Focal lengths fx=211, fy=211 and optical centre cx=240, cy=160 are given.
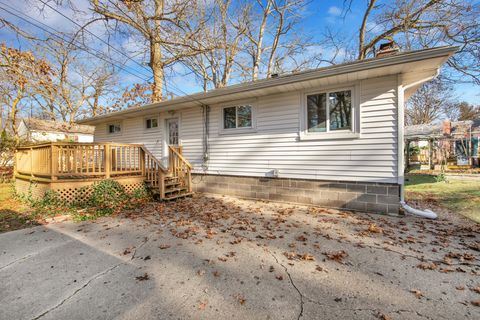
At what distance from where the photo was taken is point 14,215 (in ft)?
17.1

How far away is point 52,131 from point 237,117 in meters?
27.9

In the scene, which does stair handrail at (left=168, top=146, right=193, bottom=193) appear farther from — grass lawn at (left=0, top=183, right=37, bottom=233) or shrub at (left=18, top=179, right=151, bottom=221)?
→ grass lawn at (left=0, top=183, right=37, bottom=233)

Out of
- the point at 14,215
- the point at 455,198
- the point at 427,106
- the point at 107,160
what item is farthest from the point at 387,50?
the point at 427,106

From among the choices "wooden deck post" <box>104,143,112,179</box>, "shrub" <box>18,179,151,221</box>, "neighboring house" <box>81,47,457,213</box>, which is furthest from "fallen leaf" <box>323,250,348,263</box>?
"wooden deck post" <box>104,143,112,179</box>

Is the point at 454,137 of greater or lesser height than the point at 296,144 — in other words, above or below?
above

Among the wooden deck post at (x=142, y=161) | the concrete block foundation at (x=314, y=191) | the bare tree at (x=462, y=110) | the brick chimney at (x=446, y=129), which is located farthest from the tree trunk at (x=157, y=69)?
the bare tree at (x=462, y=110)

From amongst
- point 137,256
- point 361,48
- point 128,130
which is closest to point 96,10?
point 128,130

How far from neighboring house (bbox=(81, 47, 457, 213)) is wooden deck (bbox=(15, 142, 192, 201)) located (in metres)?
1.11

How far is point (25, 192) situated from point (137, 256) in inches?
268

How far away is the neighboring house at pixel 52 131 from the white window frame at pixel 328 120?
70.9 feet

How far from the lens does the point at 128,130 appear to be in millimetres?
10117

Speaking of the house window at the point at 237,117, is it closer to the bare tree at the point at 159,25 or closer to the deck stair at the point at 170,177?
the deck stair at the point at 170,177

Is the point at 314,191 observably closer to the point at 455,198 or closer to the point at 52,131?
the point at 455,198

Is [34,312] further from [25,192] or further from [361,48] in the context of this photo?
[361,48]
